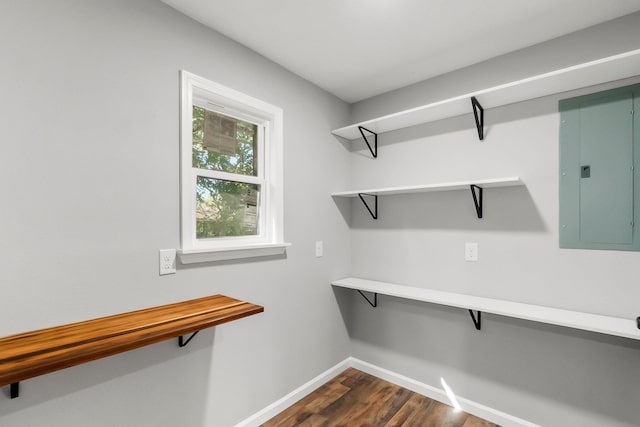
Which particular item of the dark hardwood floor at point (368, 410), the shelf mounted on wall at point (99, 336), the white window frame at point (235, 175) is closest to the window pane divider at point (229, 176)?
the white window frame at point (235, 175)

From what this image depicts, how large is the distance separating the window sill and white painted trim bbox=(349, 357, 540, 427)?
4.33 feet

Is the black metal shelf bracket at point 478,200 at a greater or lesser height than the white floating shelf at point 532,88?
lesser

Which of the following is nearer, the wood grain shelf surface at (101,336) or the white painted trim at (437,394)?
the wood grain shelf surface at (101,336)

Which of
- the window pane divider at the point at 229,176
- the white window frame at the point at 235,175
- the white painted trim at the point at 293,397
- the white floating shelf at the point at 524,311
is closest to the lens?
the white floating shelf at the point at 524,311

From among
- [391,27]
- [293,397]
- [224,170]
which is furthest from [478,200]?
[293,397]

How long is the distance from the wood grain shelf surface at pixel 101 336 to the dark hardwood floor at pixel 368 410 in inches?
41.9

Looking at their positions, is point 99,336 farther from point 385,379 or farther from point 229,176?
point 385,379

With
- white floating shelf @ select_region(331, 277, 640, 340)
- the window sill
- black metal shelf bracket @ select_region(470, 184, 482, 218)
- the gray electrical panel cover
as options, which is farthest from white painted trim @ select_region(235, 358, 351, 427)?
the gray electrical panel cover

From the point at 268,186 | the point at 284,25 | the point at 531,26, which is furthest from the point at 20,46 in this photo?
the point at 531,26

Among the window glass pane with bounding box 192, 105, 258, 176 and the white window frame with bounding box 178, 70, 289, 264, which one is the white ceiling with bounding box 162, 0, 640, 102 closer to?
the white window frame with bounding box 178, 70, 289, 264

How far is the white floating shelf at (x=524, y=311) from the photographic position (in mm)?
1466

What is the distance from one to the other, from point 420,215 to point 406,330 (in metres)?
0.91

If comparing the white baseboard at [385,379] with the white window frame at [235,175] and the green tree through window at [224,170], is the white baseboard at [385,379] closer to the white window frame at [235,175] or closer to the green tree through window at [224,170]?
the white window frame at [235,175]

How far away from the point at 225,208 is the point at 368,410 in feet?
5.50
